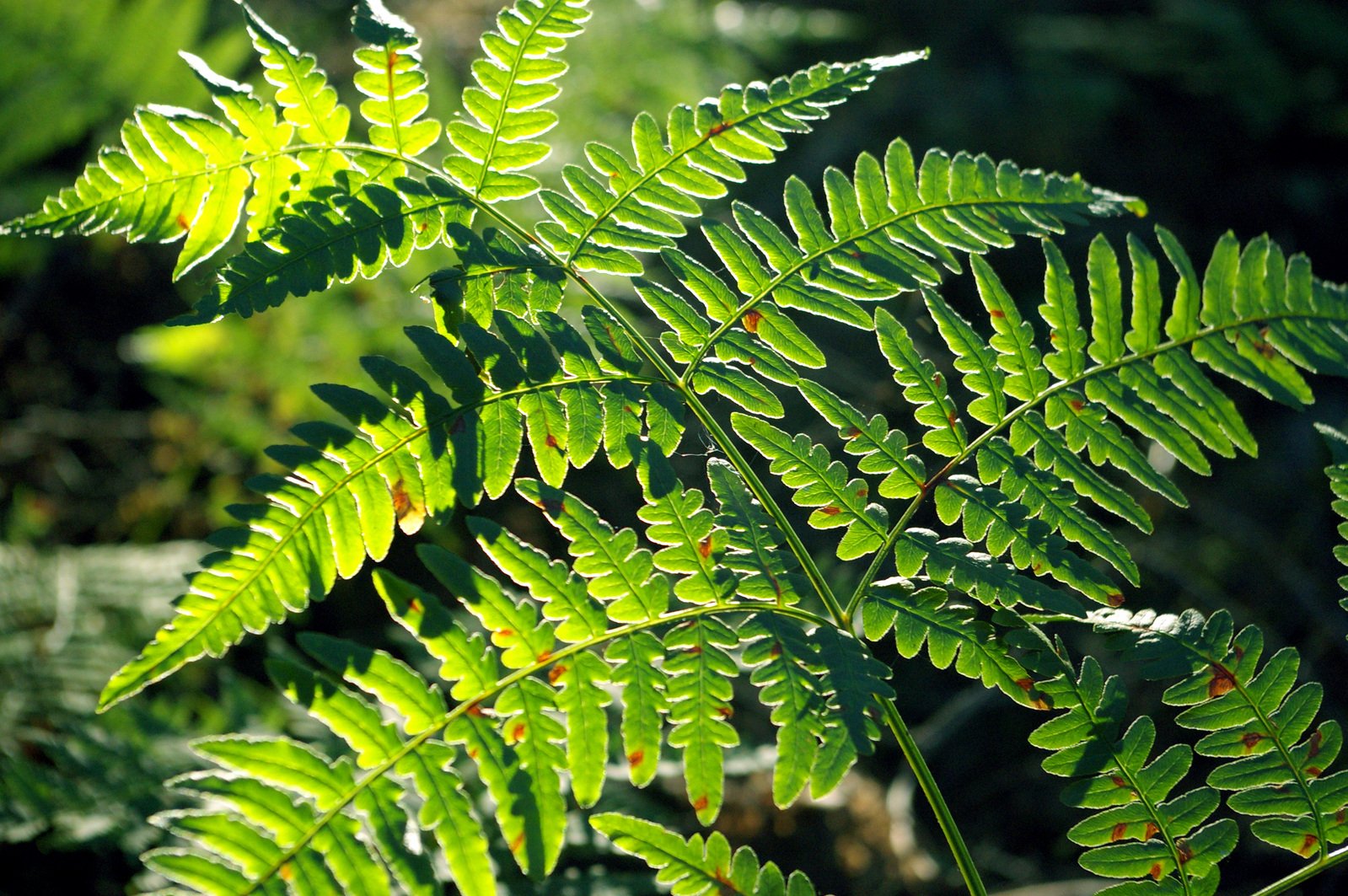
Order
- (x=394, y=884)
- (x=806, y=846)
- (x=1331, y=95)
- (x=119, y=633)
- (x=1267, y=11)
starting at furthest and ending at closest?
(x=1267, y=11) < (x=1331, y=95) < (x=119, y=633) < (x=806, y=846) < (x=394, y=884)

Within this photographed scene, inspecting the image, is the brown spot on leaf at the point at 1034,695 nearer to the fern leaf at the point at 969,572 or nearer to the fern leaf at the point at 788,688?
the fern leaf at the point at 969,572

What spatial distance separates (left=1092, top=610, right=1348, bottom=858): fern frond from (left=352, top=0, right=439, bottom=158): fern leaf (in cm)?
92

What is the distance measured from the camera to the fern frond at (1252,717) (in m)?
1.01

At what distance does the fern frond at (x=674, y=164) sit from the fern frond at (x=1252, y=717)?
649 mm

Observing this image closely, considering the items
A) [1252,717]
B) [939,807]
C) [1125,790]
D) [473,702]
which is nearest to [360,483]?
[473,702]

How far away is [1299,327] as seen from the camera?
119 centimetres

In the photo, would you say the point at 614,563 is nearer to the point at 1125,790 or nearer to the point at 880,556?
the point at 880,556

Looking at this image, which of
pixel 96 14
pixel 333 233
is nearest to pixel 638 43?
pixel 96 14

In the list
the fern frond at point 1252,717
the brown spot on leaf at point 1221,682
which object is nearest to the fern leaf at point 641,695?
the fern frond at point 1252,717

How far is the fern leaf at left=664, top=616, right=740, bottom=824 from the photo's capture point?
954 millimetres

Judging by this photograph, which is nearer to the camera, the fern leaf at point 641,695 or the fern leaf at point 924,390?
the fern leaf at point 641,695

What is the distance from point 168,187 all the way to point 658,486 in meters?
0.63

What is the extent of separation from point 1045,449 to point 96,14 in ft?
11.2

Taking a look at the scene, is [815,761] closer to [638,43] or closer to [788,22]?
[638,43]
